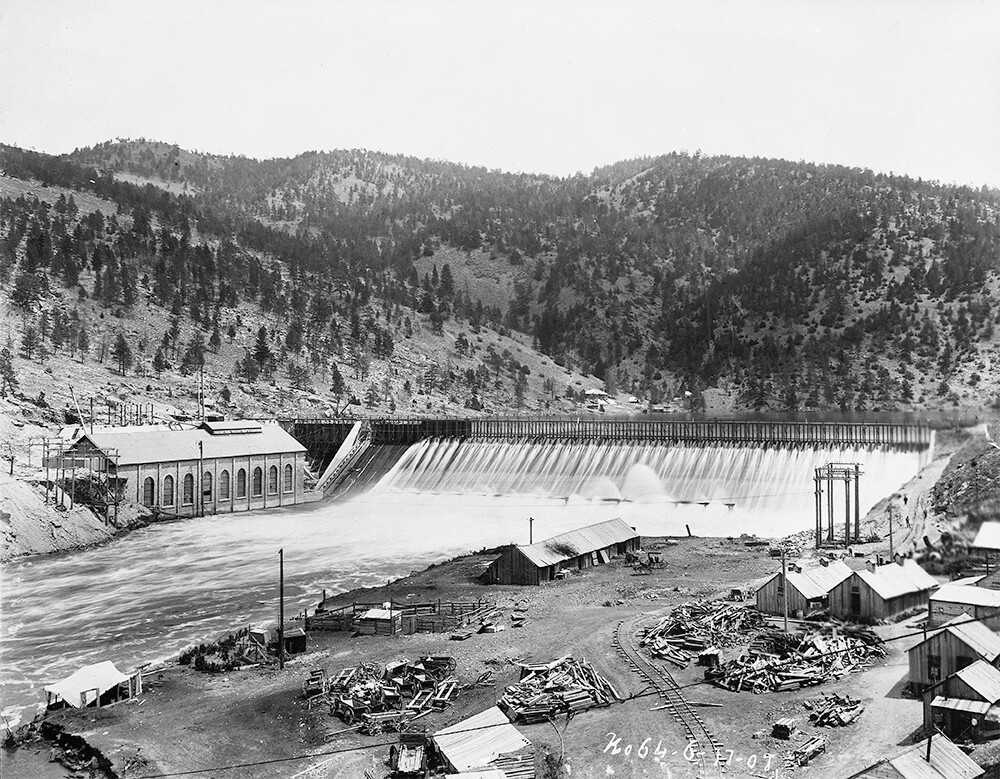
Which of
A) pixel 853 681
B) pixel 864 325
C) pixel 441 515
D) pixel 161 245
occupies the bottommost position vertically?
pixel 441 515

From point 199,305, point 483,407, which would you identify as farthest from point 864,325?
point 199,305

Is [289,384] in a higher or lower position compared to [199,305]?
lower

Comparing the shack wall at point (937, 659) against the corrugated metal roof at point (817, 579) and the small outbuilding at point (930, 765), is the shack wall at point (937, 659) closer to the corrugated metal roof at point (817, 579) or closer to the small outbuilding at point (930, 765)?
the small outbuilding at point (930, 765)

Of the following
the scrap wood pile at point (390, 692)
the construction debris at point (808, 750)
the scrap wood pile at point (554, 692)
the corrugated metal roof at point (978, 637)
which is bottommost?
the scrap wood pile at point (390, 692)

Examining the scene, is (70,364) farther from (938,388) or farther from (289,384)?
(938,388)

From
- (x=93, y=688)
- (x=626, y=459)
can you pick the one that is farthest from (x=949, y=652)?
(x=626, y=459)

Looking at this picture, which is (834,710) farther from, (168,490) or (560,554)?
(168,490)

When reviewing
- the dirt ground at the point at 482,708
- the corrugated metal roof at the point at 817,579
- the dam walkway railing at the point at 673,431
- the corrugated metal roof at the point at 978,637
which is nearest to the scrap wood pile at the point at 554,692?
the dirt ground at the point at 482,708
